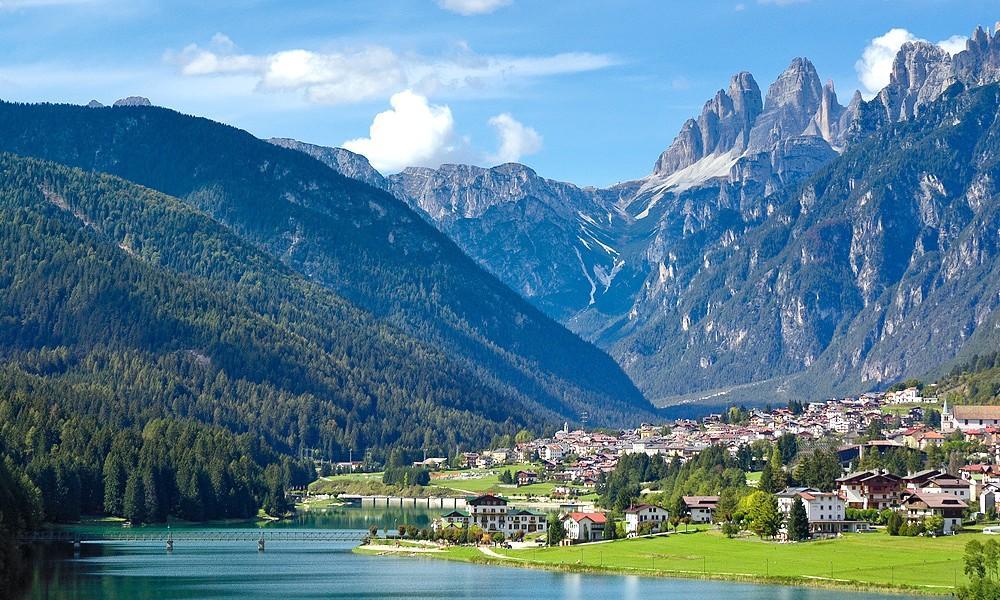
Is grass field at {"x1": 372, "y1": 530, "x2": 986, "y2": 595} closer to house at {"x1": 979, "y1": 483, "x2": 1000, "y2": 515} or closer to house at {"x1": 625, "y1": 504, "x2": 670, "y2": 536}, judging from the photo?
house at {"x1": 625, "y1": 504, "x2": 670, "y2": 536}

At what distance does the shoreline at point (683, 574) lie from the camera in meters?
129

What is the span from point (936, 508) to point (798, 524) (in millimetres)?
11512

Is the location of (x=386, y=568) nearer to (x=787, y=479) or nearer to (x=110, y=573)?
(x=110, y=573)

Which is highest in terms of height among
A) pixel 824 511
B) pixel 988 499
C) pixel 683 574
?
pixel 988 499

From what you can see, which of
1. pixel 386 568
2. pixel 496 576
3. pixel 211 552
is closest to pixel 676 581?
pixel 496 576

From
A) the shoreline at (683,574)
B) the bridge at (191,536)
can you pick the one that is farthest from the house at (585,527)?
the bridge at (191,536)

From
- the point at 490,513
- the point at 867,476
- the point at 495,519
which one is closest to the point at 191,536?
the point at 490,513

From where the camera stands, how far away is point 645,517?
17850cm

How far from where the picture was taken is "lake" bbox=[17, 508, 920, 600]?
129875 mm

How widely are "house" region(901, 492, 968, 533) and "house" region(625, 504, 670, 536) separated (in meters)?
22.6

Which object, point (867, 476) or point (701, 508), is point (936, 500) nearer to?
point (867, 476)

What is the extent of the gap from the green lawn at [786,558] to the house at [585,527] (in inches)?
238

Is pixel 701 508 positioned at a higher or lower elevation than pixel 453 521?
higher

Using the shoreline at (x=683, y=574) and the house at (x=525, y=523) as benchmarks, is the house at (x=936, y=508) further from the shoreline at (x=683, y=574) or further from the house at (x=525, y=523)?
the house at (x=525, y=523)
